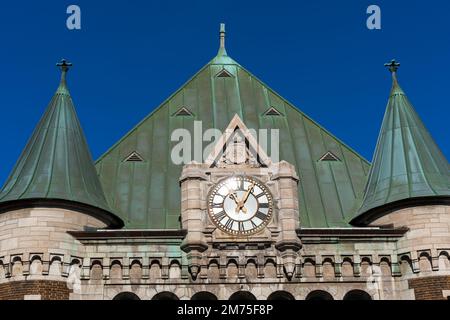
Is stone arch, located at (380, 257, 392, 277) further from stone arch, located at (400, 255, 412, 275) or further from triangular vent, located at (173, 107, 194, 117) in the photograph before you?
triangular vent, located at (173, 107, 194, 117)

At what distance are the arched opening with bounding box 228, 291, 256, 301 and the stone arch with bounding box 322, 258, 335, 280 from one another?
239cm

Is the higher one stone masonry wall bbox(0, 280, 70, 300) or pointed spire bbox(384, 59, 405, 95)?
pointed spire bbox(384, 59, 405, 95)

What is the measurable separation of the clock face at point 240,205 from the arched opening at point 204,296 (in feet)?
7.02

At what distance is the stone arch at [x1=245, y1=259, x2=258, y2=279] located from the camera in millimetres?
31453

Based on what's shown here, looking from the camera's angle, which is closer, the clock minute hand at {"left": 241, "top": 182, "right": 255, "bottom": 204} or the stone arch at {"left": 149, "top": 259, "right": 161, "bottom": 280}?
the stone arch at {"left": 149, "top": 259, "right": 161, "bottom": 280}

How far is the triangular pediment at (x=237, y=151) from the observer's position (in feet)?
110

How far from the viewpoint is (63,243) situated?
103 ft

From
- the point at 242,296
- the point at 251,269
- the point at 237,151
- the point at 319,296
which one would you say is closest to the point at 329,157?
the point at 237,151

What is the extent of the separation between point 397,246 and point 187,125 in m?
10.5

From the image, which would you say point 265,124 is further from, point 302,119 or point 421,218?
point 421,218

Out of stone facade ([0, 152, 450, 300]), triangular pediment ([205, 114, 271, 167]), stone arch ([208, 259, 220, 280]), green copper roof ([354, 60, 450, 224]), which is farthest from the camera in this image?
triangular pediment ([205, 114, 271, 167])

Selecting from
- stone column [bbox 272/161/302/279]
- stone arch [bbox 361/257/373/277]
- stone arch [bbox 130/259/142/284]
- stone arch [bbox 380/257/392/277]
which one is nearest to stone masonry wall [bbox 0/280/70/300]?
stone arch [bbox 130/259/142/284]

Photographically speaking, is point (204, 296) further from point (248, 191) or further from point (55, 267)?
point (55, 267)
